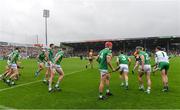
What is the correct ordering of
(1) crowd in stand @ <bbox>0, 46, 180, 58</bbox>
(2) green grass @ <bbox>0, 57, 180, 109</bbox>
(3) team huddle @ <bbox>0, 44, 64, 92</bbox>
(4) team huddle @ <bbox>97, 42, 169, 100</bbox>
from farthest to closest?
(1) crowd in stand @ <bbox>0, 46, 180, 58</bbox> < (3) team huddle @ <bbox>0, 44, 64, 92</bbox> < (4) team huddle @ <bbox>97, 42, 169, 100</bbox> < (2) green grass @ <bbox>0, 57, 180, 109</bbox>

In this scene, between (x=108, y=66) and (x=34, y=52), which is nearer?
(x=108, y=66)

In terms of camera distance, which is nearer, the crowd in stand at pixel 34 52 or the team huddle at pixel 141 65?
the team huddle at pixel 141 65

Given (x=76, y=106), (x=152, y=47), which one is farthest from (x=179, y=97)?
(x=152, y=47)

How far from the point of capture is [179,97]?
15.0 meters

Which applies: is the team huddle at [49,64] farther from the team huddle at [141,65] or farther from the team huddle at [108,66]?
the team huddle at [141,65]

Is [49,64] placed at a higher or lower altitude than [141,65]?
lower

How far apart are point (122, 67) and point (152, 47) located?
109 m

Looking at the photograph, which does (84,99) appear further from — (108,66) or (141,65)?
(141,65)

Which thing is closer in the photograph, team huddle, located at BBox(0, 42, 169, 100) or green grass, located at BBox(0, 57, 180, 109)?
green grass, located at BBox(0, 57, 180, 109)

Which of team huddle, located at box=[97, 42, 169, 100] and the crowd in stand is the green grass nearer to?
team huddle, located at box=[97, 42, 169, 100]

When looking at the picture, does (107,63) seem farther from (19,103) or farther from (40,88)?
(40,88)

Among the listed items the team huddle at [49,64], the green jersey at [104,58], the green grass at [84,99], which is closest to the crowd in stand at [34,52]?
the team huddle at [49,64]

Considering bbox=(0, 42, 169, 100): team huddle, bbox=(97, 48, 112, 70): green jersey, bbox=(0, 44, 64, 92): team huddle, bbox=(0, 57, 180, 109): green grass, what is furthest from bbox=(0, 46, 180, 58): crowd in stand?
bbox=(97, 48, 112, 70): green jersey

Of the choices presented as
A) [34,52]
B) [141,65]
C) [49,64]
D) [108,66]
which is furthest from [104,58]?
[34,52]
